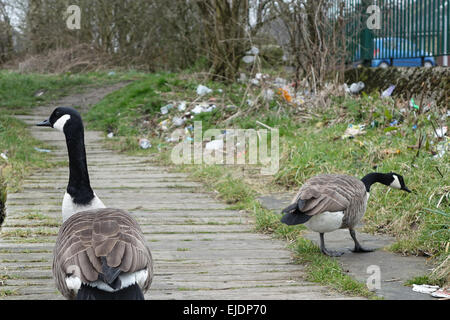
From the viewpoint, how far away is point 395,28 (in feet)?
35.9

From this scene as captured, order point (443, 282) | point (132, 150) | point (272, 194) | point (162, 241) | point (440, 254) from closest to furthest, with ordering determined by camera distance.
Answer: point (443, 282), point (440, 254), point (162, 241), point (272, 194), point (132, 150)

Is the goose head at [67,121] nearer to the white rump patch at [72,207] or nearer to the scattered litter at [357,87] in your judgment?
the white rump patch at [72,207]

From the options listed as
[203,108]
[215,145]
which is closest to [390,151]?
[215,145]

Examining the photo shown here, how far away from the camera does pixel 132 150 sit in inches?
406

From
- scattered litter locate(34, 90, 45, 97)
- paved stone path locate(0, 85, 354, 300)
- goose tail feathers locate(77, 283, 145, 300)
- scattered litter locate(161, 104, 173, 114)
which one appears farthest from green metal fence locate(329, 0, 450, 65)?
scattered litter locate(34, 90, 45, 97)

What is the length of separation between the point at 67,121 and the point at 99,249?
205 centimetres

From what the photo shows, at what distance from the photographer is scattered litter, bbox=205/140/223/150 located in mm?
9491

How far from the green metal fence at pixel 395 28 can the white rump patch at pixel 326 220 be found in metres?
5.63

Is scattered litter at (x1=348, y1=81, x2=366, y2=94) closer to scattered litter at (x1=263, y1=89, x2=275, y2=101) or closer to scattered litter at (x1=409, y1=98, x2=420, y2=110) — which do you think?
scattered litter at (x1=263, y1=89, x2=275, y2=101)

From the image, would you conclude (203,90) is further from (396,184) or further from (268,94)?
(396,184)

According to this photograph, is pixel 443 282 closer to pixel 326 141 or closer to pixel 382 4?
pixel 326 141

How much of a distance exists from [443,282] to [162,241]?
2.52 metres

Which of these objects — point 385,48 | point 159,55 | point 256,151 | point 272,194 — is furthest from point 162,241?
point 159,55

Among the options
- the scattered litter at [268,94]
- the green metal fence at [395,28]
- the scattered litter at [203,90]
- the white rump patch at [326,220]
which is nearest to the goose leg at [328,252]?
the white rump patch at [326,220]
